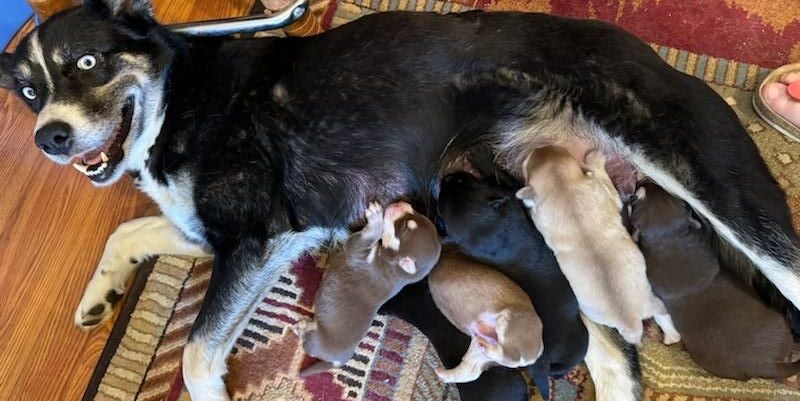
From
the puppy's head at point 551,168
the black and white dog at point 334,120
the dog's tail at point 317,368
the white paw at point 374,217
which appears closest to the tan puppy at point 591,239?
the puppy's head at point 551,168

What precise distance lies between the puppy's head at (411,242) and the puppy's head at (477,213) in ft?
0.18

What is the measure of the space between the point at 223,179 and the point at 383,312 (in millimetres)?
529

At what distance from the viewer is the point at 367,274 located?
6.57ft

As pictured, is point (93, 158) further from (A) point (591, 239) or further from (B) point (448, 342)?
(A) point (591, 239)

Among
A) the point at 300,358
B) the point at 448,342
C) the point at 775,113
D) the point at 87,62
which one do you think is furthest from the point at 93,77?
the point at 775,113

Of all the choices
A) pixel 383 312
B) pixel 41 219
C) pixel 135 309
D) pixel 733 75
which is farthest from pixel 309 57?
pixel 733 75

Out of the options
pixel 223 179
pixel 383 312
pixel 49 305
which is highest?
pixel 223 179

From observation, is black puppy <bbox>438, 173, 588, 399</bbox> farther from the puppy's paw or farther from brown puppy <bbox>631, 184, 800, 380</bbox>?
the puppy's paw

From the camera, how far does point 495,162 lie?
2105 mm

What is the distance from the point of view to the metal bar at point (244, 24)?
7.09 feet

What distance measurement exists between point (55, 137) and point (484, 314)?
106 cm

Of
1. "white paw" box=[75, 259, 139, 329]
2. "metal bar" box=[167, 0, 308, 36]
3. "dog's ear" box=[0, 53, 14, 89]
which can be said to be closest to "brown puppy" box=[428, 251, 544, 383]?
"metal bar" box=[167, 0, 308, 36]

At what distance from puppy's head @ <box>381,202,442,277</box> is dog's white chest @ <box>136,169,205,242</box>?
52cm

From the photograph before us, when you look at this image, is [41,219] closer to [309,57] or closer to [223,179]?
[223,179]
